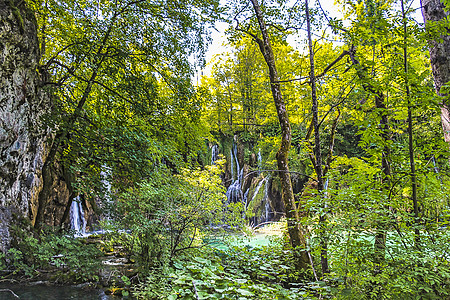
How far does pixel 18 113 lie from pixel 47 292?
3422 mm

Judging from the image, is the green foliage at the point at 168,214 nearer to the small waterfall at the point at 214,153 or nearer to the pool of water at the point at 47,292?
the pool of water at the point at 47,292

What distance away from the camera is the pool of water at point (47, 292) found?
12.8 feet

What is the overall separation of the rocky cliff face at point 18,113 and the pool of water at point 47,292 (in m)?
0.84

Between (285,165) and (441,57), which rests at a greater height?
(441,57)

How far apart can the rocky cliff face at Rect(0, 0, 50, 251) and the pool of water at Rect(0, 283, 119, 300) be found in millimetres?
842

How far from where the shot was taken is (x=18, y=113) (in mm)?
4738

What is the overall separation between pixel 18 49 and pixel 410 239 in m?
6.96

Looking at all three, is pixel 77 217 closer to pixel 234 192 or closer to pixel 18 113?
pixel 18 113

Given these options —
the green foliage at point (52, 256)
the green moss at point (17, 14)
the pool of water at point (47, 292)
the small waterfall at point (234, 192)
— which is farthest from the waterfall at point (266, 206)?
the green moss at point (17, 14)

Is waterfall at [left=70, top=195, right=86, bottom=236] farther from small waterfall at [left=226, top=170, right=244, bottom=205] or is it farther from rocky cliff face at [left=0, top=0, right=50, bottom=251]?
small waterfall at [left=226, top=170, right=244, bottom=205]

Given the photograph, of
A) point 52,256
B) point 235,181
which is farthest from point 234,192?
point 52,256

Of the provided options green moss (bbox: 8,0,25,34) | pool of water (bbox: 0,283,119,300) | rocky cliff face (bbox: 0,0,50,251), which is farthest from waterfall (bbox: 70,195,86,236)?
green moss (bbox: 8,0,25,34)

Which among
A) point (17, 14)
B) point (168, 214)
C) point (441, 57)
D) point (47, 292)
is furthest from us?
point (17, 14)

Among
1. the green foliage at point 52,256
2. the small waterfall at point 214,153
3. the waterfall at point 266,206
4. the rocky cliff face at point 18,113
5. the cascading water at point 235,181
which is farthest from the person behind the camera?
the small waterfall at point 214,153
